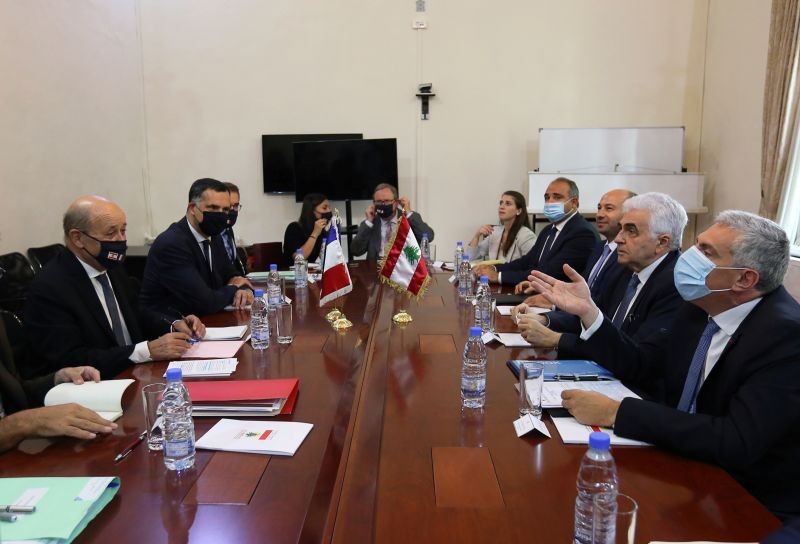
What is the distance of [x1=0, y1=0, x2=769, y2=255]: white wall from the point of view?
595 cm

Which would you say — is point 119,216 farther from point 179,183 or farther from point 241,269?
point 179,183

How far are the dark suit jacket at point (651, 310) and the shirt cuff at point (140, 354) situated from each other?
154 centimetres

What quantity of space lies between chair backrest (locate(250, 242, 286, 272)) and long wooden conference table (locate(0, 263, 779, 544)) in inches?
130

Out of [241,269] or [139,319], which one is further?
[241,269]

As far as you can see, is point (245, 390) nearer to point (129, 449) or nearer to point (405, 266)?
point (129, 449)

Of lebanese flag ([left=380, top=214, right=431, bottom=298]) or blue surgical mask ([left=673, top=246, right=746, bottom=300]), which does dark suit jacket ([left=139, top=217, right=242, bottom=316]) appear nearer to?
lebanese flag ([left=380, top=214, right=431, bottom=298])

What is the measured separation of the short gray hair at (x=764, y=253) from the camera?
156 centimetres

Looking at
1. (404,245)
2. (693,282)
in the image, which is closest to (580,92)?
(404,245)

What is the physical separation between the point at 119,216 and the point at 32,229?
2.67 metres

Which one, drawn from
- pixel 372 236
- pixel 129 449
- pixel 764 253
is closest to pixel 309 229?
pixel 372 236

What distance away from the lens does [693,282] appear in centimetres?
168

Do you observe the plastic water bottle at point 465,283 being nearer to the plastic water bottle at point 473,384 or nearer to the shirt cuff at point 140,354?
the plastic water bottle at point 473,384

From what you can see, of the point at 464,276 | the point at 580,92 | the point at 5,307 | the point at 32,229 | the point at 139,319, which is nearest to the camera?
the point at 139,319

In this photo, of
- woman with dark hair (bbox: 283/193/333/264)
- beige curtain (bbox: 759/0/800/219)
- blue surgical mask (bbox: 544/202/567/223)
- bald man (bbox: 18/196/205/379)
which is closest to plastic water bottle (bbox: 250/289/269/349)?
bald man (bbox: 18/196/205/379)
